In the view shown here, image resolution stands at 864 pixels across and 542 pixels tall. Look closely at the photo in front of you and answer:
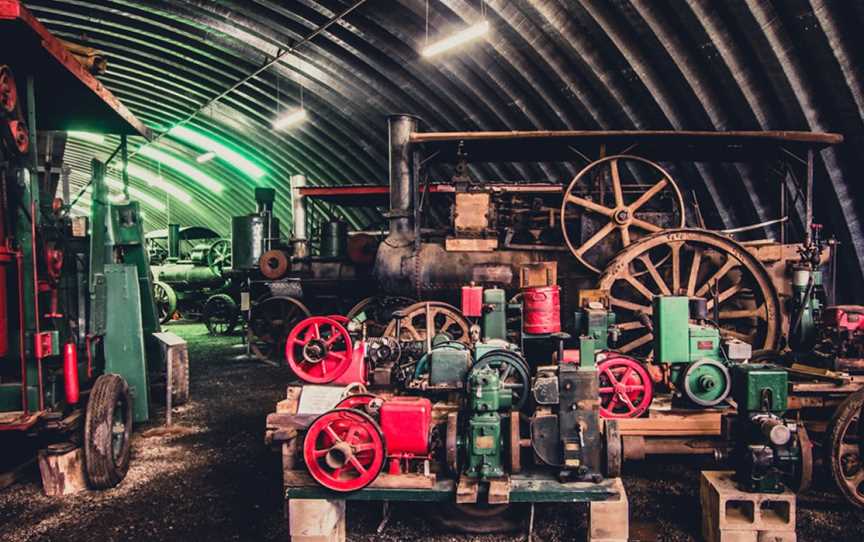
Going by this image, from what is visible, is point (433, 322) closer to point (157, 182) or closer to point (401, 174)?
point (401, 174)

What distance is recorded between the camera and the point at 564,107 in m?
8.43

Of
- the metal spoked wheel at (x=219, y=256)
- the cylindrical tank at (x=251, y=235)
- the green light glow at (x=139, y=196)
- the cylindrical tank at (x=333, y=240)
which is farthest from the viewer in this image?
the green light glow at (x=139, y=196)

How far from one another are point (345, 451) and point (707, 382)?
280 cm

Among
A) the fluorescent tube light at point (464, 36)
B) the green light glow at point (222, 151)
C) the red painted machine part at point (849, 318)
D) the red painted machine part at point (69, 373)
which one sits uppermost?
the green light glow at point (222, 151)

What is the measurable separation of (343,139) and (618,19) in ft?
22.6

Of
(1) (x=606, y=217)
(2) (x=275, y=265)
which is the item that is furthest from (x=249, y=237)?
(1) (x=606, y=217)

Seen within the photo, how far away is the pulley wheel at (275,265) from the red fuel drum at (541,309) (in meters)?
5.84

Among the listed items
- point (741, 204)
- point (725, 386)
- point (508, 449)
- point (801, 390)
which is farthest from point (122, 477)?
point (741, 204)

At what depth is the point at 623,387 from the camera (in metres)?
4.30

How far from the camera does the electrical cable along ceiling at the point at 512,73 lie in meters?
6.23

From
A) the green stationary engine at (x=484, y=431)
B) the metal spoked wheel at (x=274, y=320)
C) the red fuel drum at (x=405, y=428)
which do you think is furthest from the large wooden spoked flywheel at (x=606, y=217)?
the metal spoked wheel at (x=274, y=320)

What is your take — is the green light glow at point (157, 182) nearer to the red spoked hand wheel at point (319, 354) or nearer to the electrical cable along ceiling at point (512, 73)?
the electrical cable along ceiling at point (512, 73)

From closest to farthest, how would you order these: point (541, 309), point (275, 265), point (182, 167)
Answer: point (541, 309) < point (275, 265) < point (182, 167)

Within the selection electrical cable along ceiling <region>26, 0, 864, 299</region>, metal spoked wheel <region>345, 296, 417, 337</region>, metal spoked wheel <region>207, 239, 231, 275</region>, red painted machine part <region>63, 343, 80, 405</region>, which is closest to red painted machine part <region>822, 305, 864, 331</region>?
electrical cable along ceiling <region>26, 0, 864, 299</region>
